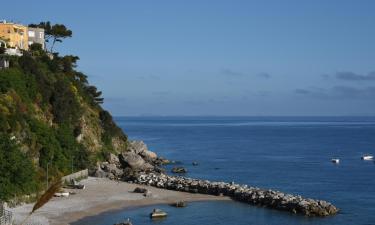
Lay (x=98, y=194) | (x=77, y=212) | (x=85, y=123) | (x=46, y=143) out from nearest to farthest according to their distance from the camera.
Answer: (x=77, y=212)
(x=98, y=194)
(x=46, y=143)
(x=85, y=123)

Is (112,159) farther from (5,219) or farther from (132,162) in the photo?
(5,219)

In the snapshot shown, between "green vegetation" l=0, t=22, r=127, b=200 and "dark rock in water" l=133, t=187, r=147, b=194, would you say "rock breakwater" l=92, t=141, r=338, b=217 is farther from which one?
"green vegetation" l=0, t=22, r=127, b=200

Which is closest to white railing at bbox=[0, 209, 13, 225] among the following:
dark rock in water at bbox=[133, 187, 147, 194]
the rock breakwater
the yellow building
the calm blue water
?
the calm blue water

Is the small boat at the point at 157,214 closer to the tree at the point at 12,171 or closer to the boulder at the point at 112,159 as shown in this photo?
the tree at the point at 12,171

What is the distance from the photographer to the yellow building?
97.2m

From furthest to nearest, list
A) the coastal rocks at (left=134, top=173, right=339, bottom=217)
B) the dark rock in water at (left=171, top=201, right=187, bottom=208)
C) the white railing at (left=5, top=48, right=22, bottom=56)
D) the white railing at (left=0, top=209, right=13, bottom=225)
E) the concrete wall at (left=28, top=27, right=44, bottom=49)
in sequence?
the concrete wall at (left=28, top=27, right=44, bottom=49) < the white railing at (left=5, top=48, right=22, bottom=56) < the dark rock in water at (left=171, top=201, right=187, bottom=208) < the coastal rocks at (left=134, top=173, right=339, bottom=217) < the white railing at (left=0, top=209, right=13, bottom=225)

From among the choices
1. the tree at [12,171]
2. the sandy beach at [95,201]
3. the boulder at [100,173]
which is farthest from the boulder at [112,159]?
the tree at [12,171]

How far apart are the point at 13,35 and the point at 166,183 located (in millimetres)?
42524

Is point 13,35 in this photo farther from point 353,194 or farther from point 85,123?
point 353,194

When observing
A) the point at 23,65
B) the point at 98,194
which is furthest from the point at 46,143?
the point at 23,65

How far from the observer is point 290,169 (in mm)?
105562

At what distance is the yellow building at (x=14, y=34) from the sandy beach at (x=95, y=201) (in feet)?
109

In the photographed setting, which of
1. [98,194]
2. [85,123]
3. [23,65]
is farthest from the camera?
[85,123]

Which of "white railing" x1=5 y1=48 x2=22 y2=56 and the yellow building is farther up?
the yellow building
